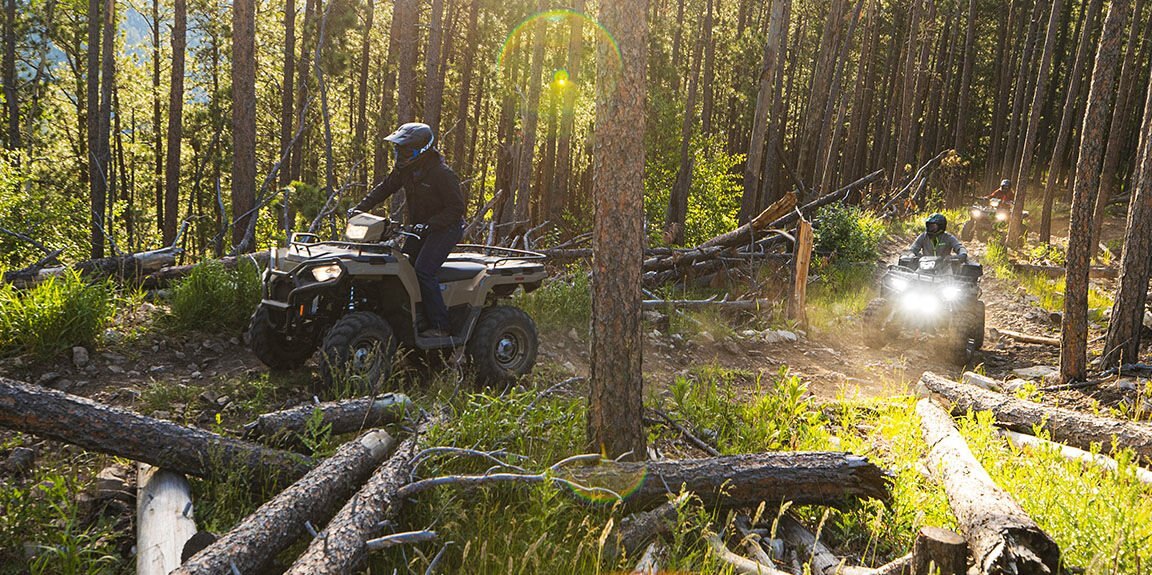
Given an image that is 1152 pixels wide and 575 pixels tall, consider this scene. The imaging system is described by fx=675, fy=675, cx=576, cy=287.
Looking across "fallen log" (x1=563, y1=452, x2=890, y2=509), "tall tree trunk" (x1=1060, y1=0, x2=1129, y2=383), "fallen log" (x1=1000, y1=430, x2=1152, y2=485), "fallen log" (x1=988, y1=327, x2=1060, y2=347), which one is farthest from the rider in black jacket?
"fallen log" (x1=988, y1=327, x2=1060, y2=347)

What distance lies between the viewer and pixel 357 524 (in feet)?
10.5

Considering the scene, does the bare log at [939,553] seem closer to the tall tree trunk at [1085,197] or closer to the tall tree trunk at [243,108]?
the tall tree trunk at [1085,197]

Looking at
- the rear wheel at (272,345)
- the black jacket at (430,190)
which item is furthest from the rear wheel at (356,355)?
the black jacket at (430,190)

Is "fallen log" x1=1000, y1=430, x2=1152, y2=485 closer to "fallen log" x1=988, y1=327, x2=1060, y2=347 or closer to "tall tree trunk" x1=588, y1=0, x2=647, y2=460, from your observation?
"tall tree trunk" x1=588, y1=0, x2=647, y2=460

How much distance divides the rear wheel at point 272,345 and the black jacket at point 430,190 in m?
1.29

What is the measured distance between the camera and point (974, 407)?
6613mm

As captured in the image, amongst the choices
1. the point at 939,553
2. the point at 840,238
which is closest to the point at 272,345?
the point at 939,553

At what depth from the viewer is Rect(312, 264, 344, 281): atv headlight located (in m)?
5.52

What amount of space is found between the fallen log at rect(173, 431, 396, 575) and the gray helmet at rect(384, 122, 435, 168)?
267 centimetres

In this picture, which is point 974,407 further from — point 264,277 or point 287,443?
point 264,277

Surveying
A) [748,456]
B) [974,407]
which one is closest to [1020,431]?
[974,407]

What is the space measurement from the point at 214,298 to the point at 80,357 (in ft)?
4.81

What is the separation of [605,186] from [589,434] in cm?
167

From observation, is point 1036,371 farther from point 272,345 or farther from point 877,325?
point 272,345
